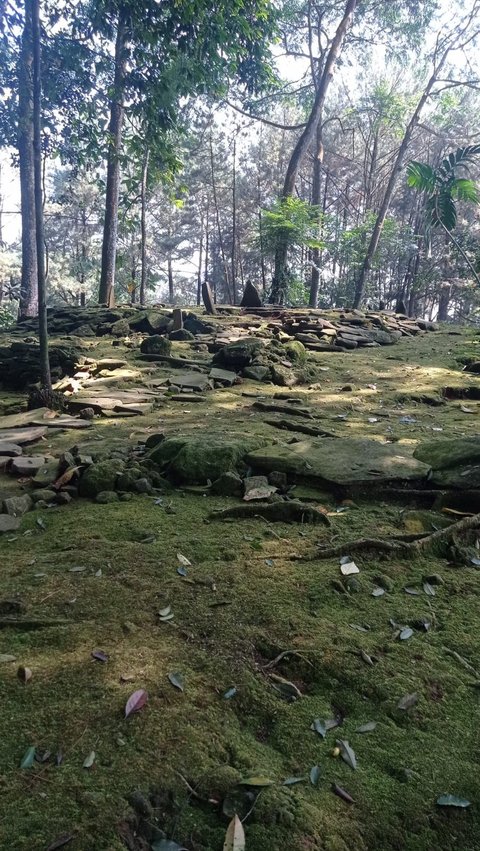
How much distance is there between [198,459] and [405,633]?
186 cm

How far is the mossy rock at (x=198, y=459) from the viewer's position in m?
3.59

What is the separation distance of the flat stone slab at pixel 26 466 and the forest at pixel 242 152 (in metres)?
4.33

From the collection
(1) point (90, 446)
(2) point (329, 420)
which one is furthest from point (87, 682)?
(2) point (329, 420)

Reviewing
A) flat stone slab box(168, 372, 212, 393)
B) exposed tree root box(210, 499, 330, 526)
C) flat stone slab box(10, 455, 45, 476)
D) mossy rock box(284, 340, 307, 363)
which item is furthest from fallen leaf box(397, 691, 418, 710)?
mossy rock box(284, 340, 307, 363)

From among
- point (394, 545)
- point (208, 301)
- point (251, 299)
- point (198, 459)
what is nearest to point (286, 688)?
point (394, 545)

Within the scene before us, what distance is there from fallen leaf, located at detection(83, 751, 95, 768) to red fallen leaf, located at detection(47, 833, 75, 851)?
0.65ft

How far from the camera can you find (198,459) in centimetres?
361

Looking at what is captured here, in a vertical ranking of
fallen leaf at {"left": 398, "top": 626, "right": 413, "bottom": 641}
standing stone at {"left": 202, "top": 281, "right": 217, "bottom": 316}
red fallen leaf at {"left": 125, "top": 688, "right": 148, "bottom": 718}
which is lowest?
fallen leaf at {"left": 398, "top": 626, "right": 413, "bottom": 641}

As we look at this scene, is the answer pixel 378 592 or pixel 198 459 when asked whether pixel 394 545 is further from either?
pixel 198 459

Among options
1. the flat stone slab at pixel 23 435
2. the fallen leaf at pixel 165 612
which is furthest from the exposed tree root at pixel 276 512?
the flat stone slab at pixel 23 435

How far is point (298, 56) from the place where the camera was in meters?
20.2

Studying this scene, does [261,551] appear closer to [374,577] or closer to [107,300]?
[374,577]

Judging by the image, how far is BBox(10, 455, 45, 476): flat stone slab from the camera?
3789 mm

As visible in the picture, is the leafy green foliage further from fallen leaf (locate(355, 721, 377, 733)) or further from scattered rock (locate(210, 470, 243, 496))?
fallen leaf (locate(355, 721, 377, 733))
